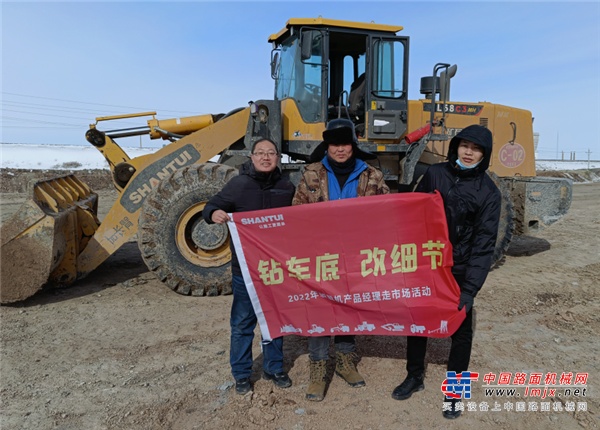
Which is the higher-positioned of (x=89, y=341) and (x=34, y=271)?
(x=34, y=271)

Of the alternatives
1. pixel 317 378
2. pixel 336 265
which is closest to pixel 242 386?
pixel 317 378

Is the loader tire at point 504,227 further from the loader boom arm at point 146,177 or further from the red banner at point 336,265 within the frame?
the loader boom arm at point 146,177

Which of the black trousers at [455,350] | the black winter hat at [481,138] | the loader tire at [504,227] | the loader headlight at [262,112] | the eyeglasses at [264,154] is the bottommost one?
the black trousers at [455,350]

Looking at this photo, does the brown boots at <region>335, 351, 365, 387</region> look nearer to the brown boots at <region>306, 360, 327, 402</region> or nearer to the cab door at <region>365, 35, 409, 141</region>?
the brown boots at <region>306, 360, 327, 402</region>

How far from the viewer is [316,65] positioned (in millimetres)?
6199

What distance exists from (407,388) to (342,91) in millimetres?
4738

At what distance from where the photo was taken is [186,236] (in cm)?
576

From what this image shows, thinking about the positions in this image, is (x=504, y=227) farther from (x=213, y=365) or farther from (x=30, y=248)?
(x=30, y=248)

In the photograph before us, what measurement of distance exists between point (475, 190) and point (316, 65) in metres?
3.84

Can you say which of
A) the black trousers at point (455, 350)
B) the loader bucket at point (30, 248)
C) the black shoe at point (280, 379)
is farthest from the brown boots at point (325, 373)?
the loader bucket at point (30, 248)

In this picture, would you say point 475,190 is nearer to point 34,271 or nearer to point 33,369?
point 33,369

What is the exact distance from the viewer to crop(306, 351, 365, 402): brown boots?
3324mm

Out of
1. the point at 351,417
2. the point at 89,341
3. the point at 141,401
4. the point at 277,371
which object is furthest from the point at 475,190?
the point at 89,341

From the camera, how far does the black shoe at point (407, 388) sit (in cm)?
334
